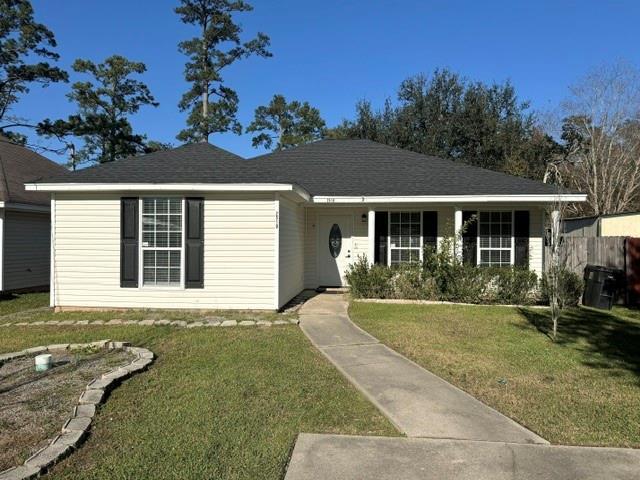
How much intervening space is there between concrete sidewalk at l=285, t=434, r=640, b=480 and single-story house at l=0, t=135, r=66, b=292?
12.4 meters

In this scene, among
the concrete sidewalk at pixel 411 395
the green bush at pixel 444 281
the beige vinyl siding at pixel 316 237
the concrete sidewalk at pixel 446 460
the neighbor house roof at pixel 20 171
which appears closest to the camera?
the concrete sidewalk at pixel 446 460

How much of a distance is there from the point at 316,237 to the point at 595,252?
7.60m

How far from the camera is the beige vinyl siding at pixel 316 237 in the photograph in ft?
44.4

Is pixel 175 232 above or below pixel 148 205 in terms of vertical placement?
below

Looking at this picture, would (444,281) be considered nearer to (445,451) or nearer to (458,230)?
(458,230)

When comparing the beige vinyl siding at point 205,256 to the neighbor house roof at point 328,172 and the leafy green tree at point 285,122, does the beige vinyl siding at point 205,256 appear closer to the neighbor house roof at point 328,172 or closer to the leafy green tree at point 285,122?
the neighbor house roof at point 328,172

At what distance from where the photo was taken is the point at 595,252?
13.0 metres

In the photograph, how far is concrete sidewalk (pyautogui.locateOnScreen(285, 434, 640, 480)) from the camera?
3.32 m

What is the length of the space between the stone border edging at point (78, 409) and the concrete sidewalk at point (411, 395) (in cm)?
254

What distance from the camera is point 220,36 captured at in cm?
3188

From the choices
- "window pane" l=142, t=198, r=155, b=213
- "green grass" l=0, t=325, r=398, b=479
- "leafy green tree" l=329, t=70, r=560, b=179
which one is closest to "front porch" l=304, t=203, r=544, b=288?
"window pane" l=142, t=198, r=155, b=213

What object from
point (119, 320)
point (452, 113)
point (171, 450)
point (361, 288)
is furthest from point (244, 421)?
point (452, 113)

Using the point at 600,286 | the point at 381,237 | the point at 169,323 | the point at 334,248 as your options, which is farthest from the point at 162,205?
the point at 600,286

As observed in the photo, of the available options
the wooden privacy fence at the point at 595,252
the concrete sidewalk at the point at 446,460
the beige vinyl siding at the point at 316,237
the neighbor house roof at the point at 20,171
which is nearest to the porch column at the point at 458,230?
the wooden privacy fence at the point at 595,252
